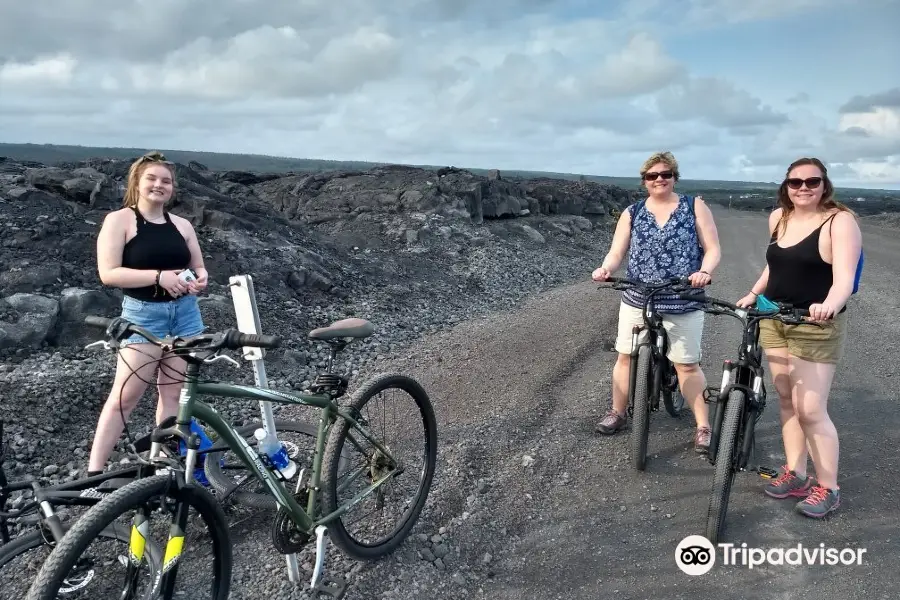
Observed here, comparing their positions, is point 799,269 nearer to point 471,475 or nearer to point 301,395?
point 471,475

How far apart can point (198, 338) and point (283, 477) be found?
3.59 feet

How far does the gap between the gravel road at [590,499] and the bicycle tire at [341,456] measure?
0.13m

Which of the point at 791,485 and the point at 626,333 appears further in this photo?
the point at 626,333

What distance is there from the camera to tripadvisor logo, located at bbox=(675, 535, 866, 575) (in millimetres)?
3697

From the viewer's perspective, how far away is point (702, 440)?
495 centimetres

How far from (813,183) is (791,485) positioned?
209 centimetres

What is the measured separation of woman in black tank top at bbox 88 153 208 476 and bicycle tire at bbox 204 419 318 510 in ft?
1.69

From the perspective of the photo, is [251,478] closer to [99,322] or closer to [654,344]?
[99,322]

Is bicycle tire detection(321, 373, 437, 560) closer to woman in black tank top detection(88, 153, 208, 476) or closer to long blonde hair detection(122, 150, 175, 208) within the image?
woman in black tank top detection(88, 153, 208, 476)

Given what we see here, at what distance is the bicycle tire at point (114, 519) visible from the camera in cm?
220

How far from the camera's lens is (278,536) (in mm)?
3096

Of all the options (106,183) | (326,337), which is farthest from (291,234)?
(326,337)

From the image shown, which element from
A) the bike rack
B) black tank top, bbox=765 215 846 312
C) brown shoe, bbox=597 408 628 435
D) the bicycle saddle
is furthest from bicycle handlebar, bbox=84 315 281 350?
brown shoe, bbox=597 408 628 435

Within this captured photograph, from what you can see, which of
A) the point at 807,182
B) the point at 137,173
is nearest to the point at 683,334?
the point at 807,182
